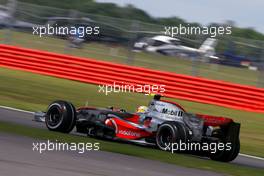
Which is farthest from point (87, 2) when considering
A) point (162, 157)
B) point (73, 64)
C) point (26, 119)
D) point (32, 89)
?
point (162, 157)

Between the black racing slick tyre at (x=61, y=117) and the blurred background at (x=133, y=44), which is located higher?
the blurred background at (x=133, y=44)

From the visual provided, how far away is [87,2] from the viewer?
2137 inches

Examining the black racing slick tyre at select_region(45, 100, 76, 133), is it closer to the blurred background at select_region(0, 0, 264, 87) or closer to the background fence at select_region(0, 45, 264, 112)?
the background fence at select_region(0, 45, 264, 112)

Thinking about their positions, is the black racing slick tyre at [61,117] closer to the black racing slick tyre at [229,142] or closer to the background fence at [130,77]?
the black racing slick tyre at [229,142]

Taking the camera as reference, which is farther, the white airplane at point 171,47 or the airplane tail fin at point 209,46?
the white airplane at point 171,47

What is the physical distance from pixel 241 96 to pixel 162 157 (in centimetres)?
1073

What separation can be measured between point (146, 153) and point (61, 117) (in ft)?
A: 6.01

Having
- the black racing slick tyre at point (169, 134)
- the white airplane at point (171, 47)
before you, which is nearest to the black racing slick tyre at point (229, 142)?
the black racing slick tyre at point (169, 134)

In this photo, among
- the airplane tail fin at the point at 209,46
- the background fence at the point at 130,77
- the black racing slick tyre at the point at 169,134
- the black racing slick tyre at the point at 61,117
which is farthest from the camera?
the airplane tail fin at the point at 209,46

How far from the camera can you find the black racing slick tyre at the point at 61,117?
463 inches

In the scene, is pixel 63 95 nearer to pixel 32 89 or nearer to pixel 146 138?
pixel 32 89

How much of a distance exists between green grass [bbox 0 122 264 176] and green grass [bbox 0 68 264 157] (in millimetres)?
4263

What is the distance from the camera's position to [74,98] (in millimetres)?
18859

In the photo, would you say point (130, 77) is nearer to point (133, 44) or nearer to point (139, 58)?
point (139, 58)
